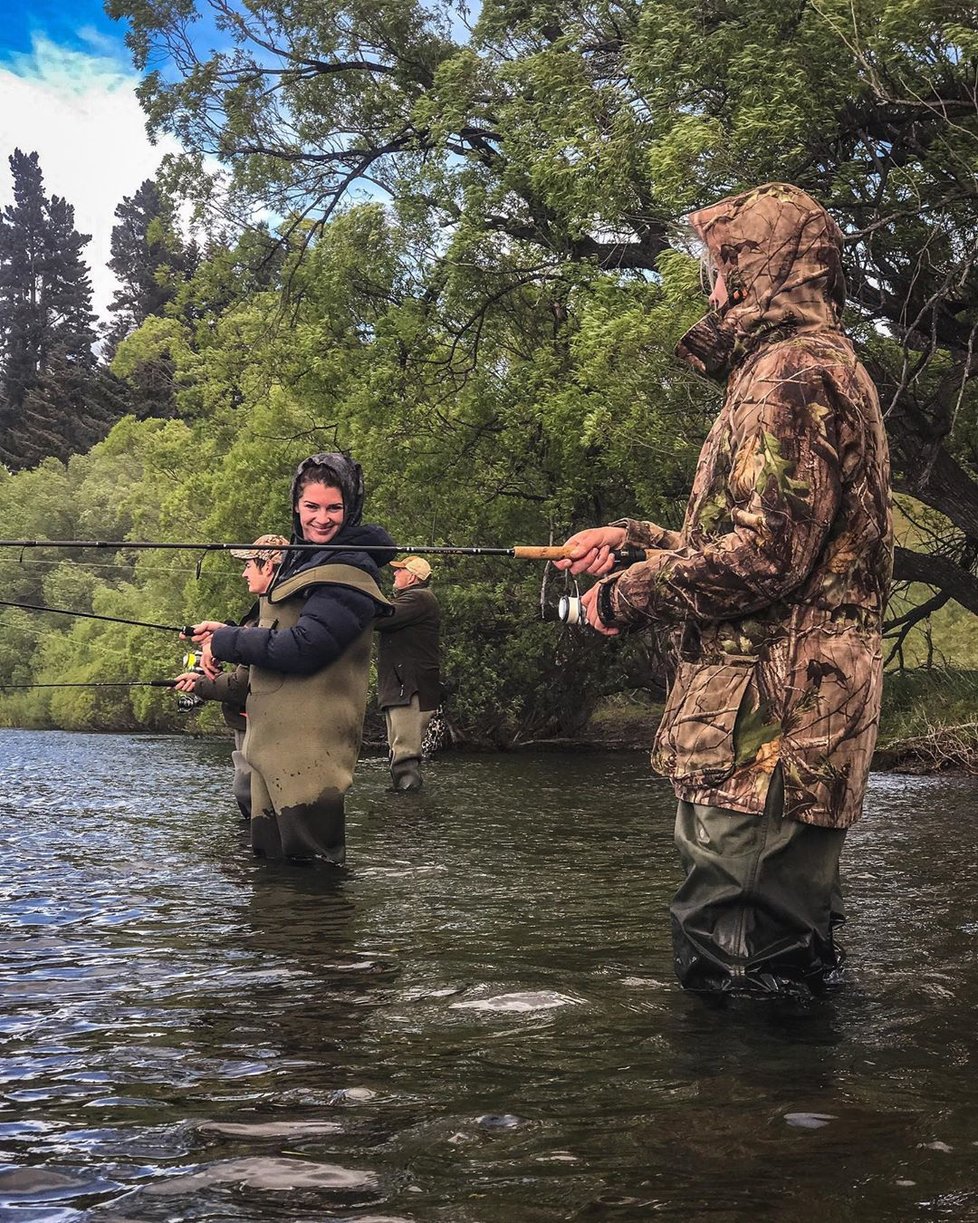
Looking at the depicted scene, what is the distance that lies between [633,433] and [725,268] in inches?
556

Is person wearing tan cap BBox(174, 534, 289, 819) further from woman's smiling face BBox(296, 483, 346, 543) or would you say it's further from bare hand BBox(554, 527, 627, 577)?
bare hand BBox(554, 527, 627, 577)

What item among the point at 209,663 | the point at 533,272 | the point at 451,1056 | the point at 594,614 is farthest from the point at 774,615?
the point at 533,272

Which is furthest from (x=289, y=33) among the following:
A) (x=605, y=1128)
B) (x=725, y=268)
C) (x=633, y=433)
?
(x=605, y=1128)

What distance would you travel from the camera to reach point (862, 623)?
443 cm

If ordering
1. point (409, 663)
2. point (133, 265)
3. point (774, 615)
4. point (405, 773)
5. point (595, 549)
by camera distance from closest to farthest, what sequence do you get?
point (774, 615) < point (595, 549) < point (409, 663) < point (405, 773) < point (133, 265)

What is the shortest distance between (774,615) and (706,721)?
0.37 meters

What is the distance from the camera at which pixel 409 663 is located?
1459cm

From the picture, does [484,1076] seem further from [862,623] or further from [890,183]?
[890,183]

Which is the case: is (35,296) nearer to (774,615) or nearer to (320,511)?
(320,511)

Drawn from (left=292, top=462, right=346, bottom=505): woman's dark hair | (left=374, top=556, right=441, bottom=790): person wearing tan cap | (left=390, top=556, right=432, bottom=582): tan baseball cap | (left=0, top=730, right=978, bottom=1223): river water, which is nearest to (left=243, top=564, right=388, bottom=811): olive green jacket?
(left=292, top=462, right=346, bottom=505): woman's dark hair

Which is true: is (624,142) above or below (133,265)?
below

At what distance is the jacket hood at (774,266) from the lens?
4.55 metres

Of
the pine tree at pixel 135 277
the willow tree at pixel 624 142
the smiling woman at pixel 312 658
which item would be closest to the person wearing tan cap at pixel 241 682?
the smiling woman at pixel 312 658

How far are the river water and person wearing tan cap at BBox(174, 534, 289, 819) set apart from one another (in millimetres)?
1212
